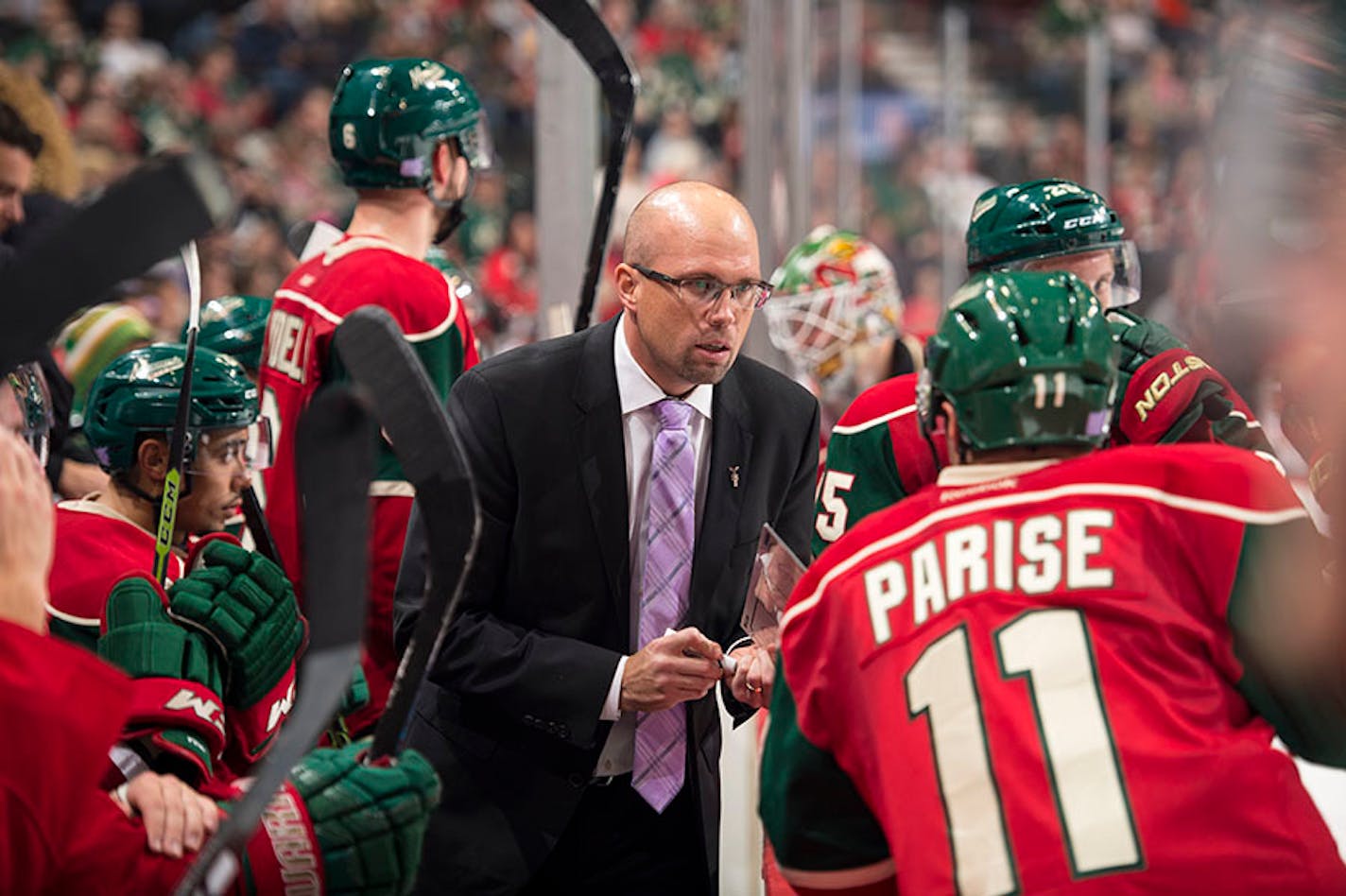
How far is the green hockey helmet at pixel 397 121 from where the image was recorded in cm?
384

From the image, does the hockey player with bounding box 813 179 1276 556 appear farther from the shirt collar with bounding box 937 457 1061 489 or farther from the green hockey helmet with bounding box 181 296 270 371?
the green hockey helmet with bounding box 181 296 270 371

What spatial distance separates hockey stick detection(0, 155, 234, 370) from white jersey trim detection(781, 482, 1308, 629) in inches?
32.7

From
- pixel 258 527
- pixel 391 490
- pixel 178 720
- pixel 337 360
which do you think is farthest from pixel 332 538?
pixel 337 360

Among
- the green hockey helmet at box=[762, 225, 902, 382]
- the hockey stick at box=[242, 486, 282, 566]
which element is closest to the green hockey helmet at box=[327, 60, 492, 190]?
the hockey stick at box=[242, 486, 282, 566]

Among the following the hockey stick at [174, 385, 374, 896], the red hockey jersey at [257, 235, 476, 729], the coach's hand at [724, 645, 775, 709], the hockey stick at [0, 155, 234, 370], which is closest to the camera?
the hockey stick at [0, 155, 234, 370]

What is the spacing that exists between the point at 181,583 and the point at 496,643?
523mm

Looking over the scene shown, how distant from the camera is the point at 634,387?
2.94 m

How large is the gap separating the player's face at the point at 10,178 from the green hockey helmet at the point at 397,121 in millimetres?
1172

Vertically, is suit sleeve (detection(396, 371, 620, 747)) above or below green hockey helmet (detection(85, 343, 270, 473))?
below

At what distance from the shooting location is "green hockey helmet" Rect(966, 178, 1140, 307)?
10.1ft

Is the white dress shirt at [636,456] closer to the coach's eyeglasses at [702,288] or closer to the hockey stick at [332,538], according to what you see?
the coach's eyeglasses at [702,288]

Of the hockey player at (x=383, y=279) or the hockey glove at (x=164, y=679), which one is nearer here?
the hockey glove at (x=164, y=679)

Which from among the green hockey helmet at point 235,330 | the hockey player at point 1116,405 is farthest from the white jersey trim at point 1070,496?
the green hockey helmet at point 235,330

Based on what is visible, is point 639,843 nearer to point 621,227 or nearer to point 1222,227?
point 1222,227
